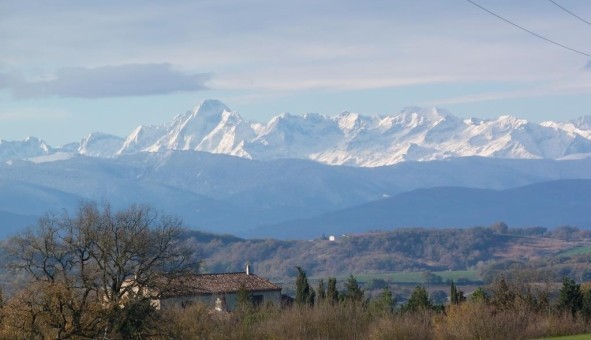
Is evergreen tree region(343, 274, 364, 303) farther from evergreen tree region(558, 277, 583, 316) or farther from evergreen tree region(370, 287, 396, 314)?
evergreen tree region(558, 277, 583, 316)

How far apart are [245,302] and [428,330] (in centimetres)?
1472

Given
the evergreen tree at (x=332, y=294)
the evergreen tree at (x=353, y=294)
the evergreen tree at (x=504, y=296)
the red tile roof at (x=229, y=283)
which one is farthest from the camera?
the red tile roof at (x=229, y=283)

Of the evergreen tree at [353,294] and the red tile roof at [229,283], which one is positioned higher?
the red tile roof at [229,283]

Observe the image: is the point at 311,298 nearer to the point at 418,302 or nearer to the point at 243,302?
the point at 418,302

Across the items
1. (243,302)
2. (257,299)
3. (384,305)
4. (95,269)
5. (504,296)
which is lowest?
(384,305)

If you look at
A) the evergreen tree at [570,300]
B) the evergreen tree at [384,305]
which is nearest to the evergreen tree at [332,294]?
the evergreen tree at [384,305]

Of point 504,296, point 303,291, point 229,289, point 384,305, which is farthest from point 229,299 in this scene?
point 504,296

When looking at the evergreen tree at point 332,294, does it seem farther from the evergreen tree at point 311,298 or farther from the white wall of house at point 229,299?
the white wall of house at point 229,299

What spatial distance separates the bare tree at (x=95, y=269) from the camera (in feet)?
192

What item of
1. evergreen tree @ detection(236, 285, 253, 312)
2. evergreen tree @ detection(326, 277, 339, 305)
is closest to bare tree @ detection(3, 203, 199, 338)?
evergreen tree @ detection(236, 285, 253, 312)

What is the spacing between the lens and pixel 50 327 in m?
58.0

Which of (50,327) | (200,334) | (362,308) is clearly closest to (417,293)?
(362,308)

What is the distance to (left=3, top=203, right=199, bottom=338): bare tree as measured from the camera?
58.5 meters

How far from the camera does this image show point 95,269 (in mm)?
62250
